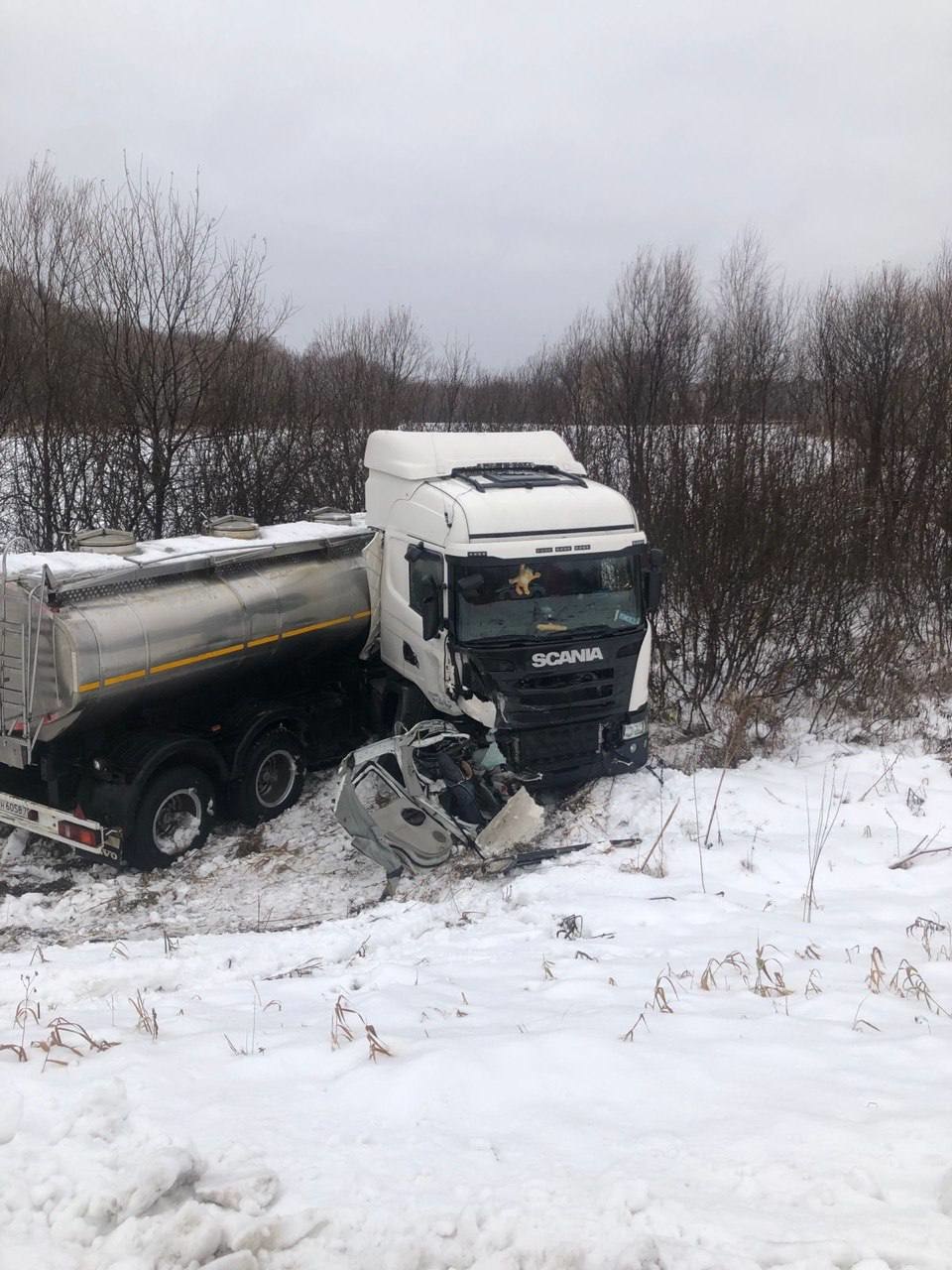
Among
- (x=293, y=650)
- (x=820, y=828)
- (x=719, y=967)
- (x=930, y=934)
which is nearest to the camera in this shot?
(x=719, y=967)

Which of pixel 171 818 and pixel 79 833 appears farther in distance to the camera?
pixel 171 818

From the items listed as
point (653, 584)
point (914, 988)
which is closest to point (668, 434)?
point (653, 584)

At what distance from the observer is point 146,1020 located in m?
3.83

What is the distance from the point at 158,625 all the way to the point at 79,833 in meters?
1.76

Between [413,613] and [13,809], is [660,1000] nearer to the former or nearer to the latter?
[413,613]

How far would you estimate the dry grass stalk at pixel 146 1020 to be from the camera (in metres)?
3.75

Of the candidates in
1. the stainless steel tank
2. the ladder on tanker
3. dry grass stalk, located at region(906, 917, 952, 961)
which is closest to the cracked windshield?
the stainless steel tank

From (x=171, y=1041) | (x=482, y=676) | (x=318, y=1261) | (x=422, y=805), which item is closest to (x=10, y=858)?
(x=422, y=805)

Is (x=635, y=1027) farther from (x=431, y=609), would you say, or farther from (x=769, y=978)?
(x=431, y=609)

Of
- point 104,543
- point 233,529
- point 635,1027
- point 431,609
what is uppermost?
point 233,529

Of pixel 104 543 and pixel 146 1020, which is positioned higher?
pixel 104 543

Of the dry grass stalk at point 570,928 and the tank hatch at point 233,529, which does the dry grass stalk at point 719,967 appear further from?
the tank hatch at point 233,529

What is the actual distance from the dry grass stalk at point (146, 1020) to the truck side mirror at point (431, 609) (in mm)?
4000

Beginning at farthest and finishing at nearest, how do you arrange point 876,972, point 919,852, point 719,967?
1. point 919,852
2. point 719,967
3. point 876,972
